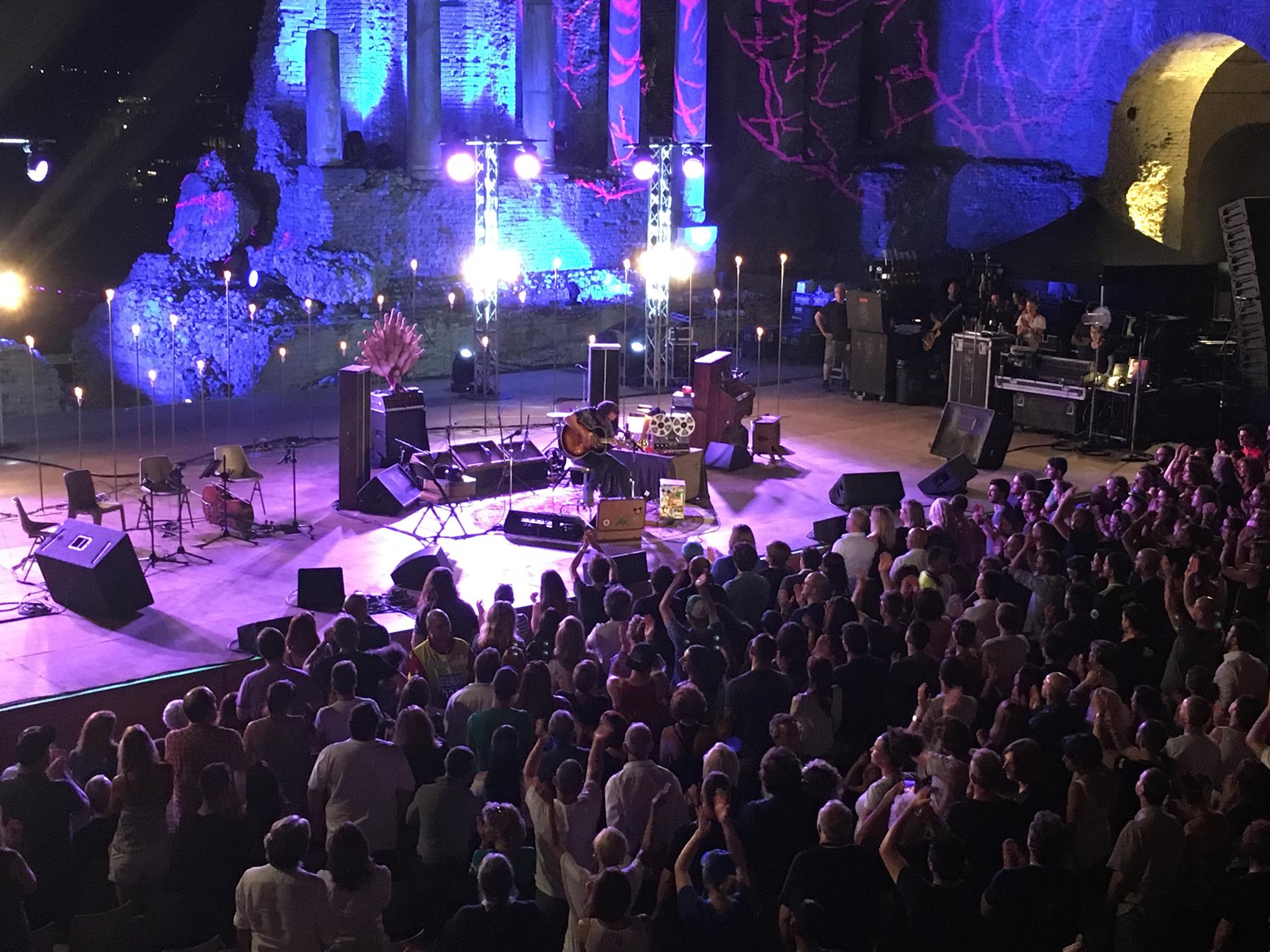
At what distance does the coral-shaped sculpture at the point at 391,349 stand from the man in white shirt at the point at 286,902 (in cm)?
982

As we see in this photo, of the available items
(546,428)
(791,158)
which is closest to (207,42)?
(791,158)

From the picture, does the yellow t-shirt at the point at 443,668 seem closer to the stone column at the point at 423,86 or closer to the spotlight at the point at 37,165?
the spotlight at the point at 37,165

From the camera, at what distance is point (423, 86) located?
22.5 meters

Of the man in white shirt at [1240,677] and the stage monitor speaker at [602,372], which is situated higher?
the stage monitor speaker at [602,372]

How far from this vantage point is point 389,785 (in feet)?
18.4

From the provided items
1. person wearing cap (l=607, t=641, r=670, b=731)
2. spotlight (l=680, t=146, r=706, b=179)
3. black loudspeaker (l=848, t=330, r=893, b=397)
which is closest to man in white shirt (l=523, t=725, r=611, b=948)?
person wearing cap (l=607, t=641, r=670, b=731)

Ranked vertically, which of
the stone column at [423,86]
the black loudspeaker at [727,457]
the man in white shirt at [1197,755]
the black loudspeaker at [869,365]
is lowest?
the black loudspeaker at [727,457]

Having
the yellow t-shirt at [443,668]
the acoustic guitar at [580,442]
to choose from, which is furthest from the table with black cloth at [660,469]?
the yellow t-shirt at [443,668]

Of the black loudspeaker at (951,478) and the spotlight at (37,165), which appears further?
the spotlight at (37,165)

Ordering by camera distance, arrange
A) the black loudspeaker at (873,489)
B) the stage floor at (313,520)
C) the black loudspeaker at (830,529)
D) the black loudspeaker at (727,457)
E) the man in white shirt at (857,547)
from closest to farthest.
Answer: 1. the man in white shirt at (857,547)
2. the stage floor at (313,520)
3. the black loudspeaker at (830,529)
4. the black loudspeaker at (873,489)
5. the black loudspeaker at (727,457)

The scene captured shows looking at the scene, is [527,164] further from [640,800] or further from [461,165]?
[640,800]

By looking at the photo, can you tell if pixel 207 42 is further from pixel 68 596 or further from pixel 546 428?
pixel 68 596

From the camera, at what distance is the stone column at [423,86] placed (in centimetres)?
2245

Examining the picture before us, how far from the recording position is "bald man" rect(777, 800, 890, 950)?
15.3 feet
